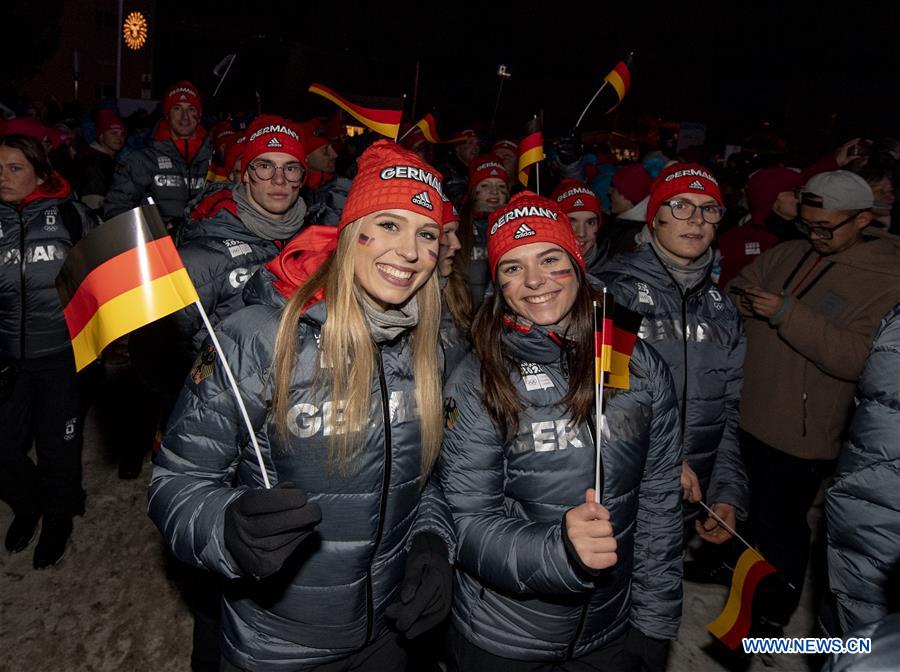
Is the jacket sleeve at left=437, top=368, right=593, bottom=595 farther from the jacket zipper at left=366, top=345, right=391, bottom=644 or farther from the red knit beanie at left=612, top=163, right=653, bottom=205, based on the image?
the red knit beanie at left=612, top=163, right=653, bottom=205

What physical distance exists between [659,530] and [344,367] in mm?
1479

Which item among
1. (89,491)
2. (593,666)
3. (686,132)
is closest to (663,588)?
(593,666)

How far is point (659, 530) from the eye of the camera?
2529 millimetres

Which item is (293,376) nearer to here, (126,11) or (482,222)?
(482,222)

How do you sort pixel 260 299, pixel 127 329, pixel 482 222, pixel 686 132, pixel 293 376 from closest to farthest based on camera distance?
1. pixel 127 329
2. pixel 293 376
3. pixel 260 299
4. pixel 482 222
5. pixel 686 132

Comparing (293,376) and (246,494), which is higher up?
(293,376)

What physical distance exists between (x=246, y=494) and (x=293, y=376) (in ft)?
1.42

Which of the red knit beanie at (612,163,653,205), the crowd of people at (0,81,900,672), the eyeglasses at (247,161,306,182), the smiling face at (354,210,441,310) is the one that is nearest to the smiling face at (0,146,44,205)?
the crowd of people at (0,81,900,672)

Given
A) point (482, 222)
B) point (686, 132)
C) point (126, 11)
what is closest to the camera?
point (482, 222)

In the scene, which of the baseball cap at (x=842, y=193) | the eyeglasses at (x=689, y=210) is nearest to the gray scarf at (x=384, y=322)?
the eyeglasses at (x=689, y=210)

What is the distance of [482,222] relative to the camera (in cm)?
569

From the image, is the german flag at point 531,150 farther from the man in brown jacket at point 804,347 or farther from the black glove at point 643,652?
the black glove at point 643,652

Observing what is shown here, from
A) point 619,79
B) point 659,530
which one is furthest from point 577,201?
point 659,530

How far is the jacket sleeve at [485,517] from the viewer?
6.83 ft
